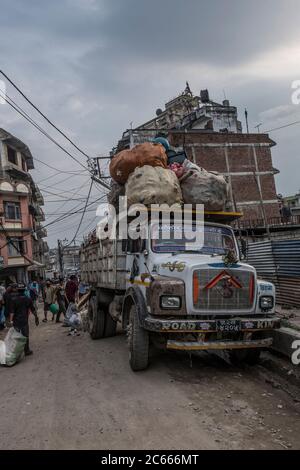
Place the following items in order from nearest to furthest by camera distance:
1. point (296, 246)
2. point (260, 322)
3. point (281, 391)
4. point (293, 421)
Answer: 1. point (293, 421)
2. point (281, 391)
3. point (260, 322)
4. point (296, 246)

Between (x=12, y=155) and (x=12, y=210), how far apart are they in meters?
7.23

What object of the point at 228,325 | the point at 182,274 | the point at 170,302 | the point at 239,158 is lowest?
the point at 228,325

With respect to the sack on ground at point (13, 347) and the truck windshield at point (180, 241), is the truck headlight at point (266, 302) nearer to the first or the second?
the truck windshield at point (180, 241)

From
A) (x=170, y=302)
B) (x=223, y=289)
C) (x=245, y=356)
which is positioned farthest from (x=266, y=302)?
(x=170, y=302)

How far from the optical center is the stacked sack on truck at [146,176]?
19.4 feet

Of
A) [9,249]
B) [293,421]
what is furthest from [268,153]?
[293,421]

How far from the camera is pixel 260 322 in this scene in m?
5.21

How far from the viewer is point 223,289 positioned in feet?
16.9

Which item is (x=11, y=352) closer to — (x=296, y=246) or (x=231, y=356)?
(x=231, y=356)

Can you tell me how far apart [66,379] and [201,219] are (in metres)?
3.38

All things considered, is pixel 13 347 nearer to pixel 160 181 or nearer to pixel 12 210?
pixel 160 181

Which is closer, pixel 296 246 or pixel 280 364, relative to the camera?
pixel 280 364
